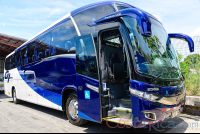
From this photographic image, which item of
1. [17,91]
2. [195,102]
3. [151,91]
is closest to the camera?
[151,91]

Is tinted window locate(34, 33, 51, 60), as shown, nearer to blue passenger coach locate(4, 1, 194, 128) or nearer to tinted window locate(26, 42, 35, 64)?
blue passenger coach locate(4, 1, 194, 128)

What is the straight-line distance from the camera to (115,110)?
502 cm

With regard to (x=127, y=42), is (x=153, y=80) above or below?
below

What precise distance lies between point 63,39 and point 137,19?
11.1 feet

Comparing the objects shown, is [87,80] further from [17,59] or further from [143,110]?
[17,59]

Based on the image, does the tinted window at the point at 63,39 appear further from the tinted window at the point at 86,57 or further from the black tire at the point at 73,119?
the black tire at the point at 73,119

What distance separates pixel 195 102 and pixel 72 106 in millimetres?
4722

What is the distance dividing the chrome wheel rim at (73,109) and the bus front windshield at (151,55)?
266cm

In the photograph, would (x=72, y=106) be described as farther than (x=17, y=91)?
No

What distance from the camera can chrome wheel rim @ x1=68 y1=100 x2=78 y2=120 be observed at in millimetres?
5866

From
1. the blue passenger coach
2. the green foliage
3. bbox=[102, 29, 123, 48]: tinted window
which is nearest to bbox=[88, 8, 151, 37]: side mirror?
the blue passenger coach

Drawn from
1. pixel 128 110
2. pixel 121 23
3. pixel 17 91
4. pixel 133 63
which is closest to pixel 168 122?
pixel 128 110

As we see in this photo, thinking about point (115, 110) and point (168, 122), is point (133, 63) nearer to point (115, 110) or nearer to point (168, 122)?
point (115, 110)

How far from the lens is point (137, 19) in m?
3.87
